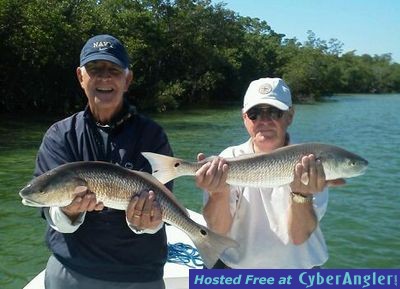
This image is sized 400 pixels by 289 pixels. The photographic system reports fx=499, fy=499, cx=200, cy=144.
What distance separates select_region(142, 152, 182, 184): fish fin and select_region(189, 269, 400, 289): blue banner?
65 centimetres

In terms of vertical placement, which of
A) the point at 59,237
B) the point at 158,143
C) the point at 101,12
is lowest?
the point at 59,237

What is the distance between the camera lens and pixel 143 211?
2.86 m

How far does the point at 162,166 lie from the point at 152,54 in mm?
42514

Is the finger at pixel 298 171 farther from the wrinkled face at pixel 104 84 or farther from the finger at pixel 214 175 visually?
the wrinkled face at pixel 104 84

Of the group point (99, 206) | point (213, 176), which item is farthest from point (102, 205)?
point (213, 176)

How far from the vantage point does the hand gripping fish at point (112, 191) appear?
2.76 metres

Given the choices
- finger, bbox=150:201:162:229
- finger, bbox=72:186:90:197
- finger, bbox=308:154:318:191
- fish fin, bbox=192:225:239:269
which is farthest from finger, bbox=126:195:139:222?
finger, bbox=308:154:318:191

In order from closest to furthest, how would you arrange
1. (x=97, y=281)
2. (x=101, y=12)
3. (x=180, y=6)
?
(x=97, y=281)
(x=101, y=12)
(x=180, y=6)

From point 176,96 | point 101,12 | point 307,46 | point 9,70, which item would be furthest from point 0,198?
point 307,46

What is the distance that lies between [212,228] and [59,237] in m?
0.96

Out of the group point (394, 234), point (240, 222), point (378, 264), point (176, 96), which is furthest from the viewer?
point (176, 96)

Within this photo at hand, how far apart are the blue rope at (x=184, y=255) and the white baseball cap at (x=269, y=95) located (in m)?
2.38

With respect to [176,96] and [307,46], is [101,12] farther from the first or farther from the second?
[307,46]

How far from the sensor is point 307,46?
9594cm
